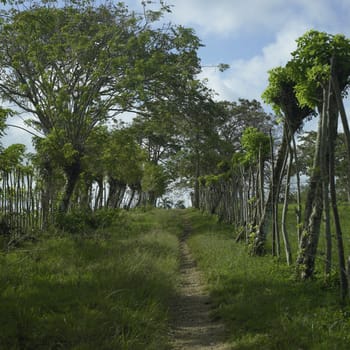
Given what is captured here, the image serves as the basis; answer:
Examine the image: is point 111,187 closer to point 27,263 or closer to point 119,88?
point 119,88

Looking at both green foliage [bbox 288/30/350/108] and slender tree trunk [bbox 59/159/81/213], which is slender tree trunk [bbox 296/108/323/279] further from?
slender tree trunk [bbox 59/159/81/213]

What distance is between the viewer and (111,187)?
1329 inches

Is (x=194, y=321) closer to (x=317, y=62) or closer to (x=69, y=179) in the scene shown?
(x=317, y=62)

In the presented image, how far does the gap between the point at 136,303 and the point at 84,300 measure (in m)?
0.75

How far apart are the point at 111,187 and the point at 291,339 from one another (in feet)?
96.7

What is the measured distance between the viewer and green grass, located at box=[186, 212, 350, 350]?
5.04 metres

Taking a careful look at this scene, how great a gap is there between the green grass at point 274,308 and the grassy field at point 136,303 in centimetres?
1

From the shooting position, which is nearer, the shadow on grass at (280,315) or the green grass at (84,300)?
the green grass at (84,300)

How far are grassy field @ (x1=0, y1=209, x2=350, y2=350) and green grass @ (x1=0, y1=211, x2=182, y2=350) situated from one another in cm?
1

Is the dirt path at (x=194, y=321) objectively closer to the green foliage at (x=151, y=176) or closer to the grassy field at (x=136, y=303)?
the grassy field at (x=136, y=303)

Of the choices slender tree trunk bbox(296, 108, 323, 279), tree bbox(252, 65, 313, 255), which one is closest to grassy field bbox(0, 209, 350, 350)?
slender tree trunk bbox(296, 108, 323, 279)

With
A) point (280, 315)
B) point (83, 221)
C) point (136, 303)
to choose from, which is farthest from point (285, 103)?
point (83, 221)

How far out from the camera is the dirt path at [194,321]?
5.62 meters

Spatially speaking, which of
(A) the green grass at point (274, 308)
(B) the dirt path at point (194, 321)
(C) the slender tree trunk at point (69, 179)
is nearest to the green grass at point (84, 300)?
(B) the dirt path at point (194, 321)
